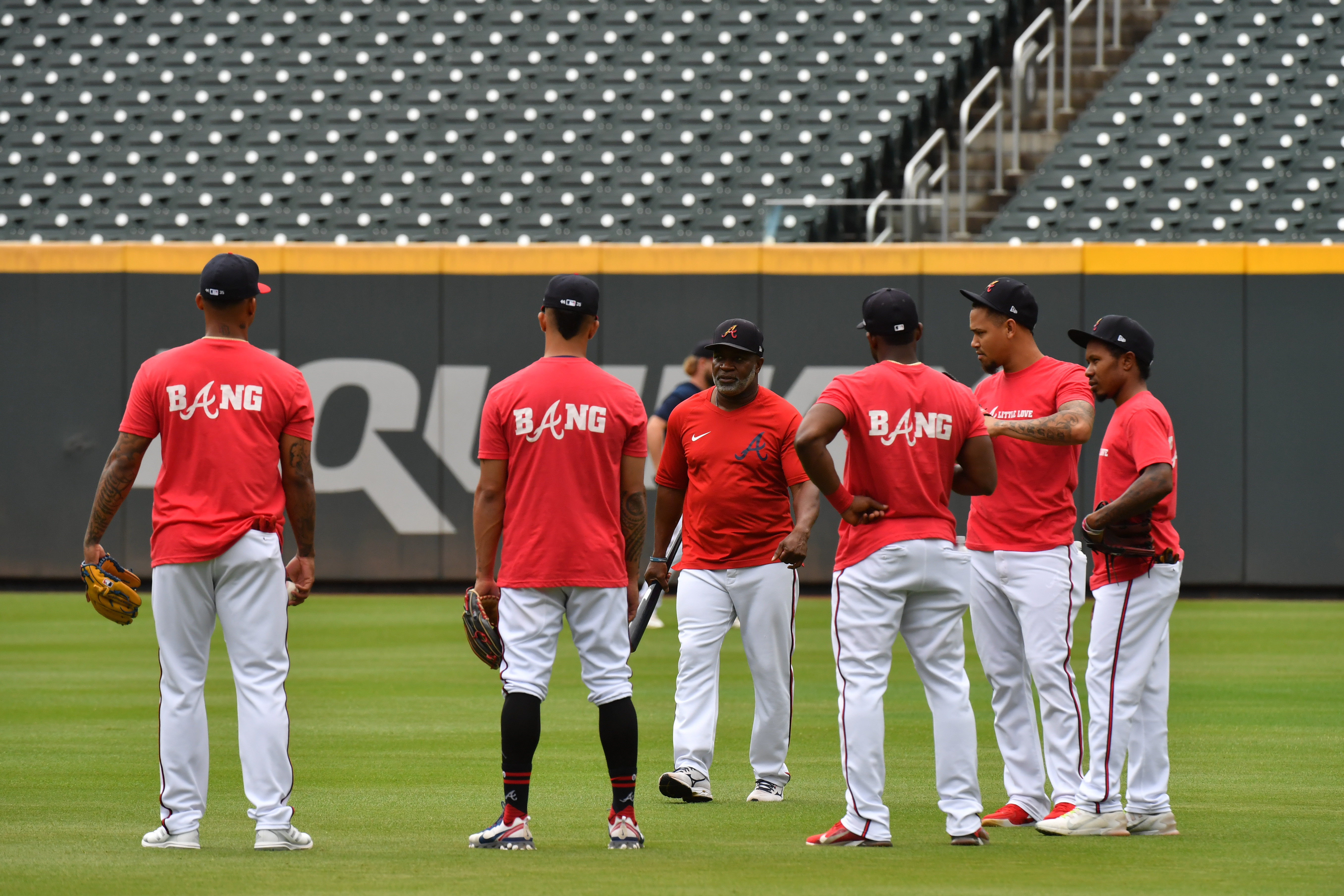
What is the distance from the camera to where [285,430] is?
21.1ft

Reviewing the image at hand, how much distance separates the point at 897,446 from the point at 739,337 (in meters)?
1.23

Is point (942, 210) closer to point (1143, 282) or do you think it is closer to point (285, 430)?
point (1143, 282)

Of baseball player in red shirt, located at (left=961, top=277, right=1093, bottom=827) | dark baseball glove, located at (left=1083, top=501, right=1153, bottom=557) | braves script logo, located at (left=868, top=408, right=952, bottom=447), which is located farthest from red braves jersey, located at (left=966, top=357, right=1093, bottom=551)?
braves script logo, located at (left=868, top=408, right=952, bottom=447)

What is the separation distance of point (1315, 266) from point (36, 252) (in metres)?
13.6

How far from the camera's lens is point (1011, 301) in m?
7.10

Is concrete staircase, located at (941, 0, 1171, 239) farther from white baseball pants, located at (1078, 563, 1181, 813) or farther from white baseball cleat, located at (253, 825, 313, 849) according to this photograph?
white baseball cleat, located at (253, 825, 313, 849)

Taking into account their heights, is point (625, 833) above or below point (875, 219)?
below

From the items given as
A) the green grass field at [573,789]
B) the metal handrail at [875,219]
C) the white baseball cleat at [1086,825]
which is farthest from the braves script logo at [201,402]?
the metal handrail at [875,219]

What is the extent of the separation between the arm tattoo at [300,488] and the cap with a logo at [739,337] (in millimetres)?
1974

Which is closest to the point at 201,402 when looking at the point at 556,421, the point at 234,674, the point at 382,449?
the point at 234,674

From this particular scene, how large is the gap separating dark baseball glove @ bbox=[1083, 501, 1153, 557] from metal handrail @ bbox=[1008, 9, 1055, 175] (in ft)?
48.6

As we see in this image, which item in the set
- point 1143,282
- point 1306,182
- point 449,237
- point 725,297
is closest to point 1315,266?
point 1143,282

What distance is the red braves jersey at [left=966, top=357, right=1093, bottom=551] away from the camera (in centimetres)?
704

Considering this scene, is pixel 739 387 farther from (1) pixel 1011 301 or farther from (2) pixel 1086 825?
(2) pixel 1086 825
